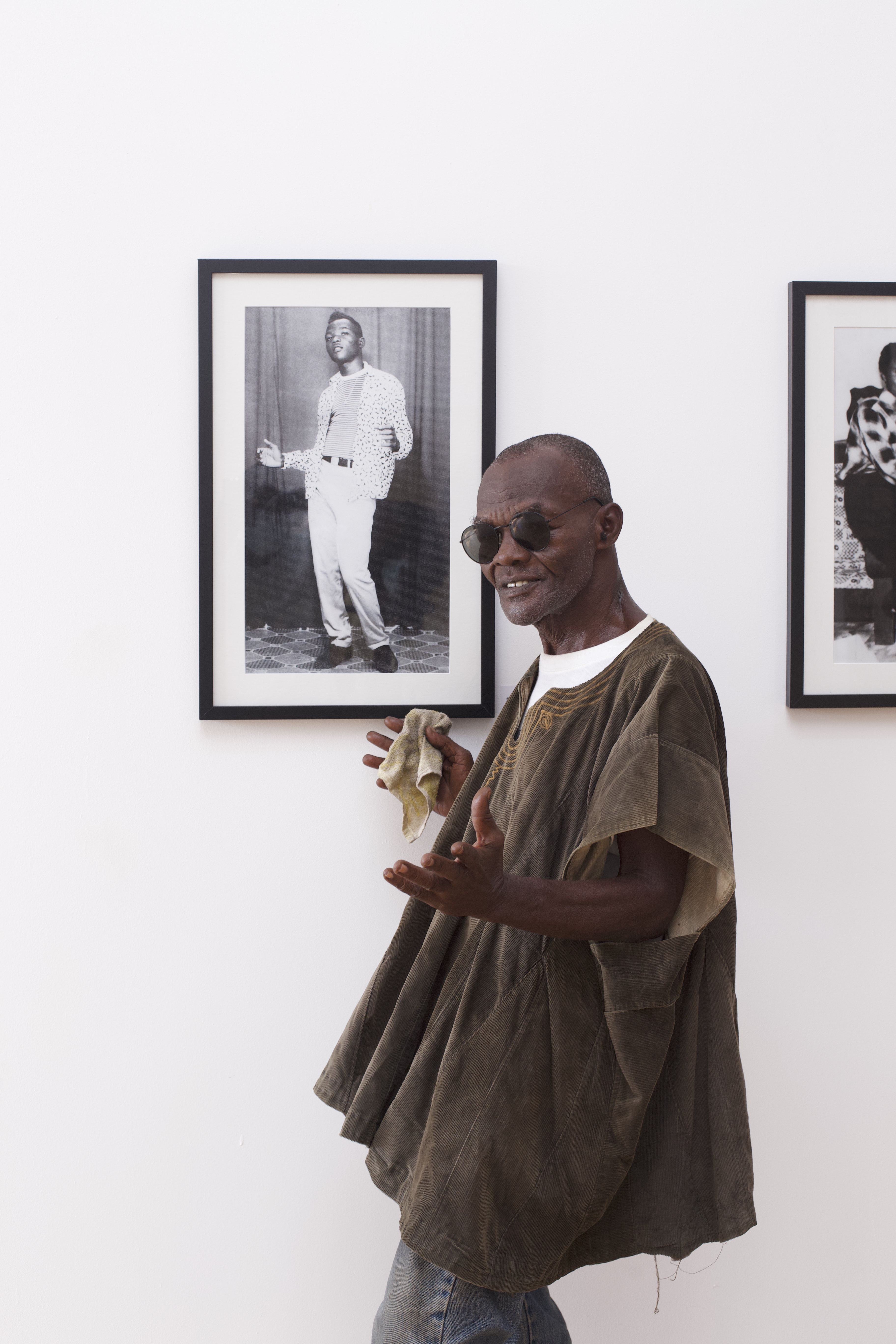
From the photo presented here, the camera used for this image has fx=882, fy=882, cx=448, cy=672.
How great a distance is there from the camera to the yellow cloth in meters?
1.17

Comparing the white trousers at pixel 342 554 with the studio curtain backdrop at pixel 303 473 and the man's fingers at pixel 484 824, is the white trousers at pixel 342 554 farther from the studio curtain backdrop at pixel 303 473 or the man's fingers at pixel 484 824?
the man's fingers at pixel 484 824

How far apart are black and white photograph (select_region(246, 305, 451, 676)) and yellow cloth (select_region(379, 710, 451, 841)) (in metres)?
0.11

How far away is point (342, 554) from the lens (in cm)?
126

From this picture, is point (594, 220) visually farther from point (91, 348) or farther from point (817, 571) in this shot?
point (91, 348)

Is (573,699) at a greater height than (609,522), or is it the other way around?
(609,522)

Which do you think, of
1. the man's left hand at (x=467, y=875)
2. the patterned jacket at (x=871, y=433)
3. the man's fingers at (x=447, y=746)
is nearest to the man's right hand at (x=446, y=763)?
the man's fingers at (x=447, y=746)

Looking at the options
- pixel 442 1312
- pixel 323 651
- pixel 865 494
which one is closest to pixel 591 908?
pixel 442 1312

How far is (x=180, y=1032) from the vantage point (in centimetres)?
128

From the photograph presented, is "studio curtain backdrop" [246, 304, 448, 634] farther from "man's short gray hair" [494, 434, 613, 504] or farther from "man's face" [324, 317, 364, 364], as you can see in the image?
"man's short gray hair" [494, 434, 613, 504]

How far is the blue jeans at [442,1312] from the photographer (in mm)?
933

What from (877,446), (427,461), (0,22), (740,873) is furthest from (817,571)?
(0,22)

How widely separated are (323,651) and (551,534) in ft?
1.49

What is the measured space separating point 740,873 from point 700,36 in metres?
1.21

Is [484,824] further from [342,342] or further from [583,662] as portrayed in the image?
[342,342]
